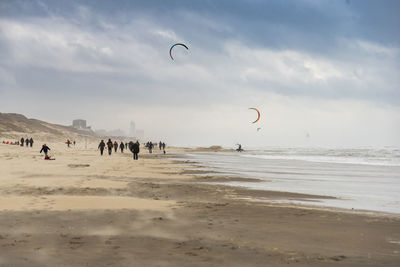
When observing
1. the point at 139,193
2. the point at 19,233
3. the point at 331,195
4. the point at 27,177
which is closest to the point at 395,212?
the point at 331,195

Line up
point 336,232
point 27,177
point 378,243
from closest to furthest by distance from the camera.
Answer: point 378,243
point 336,232
point 27,177

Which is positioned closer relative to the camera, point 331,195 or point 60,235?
point 60,235

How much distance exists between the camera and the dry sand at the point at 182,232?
521 centimetres

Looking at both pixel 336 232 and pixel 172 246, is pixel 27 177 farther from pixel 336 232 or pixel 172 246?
pixel 336 232

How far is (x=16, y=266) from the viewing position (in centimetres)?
471

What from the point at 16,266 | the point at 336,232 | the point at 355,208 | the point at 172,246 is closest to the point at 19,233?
the point at 16,266

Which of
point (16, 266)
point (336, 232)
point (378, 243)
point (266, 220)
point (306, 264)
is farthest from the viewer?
point (266, 220)

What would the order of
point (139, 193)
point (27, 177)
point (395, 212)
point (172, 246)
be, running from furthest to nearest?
point (27, 177) → point (139, 193) → point (395, 212) → point (172, 246)

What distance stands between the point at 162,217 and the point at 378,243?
426 cm

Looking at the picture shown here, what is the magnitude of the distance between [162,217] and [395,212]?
238 inches

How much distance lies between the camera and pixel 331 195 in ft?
43.8

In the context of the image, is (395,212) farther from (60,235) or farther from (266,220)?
(60,235)

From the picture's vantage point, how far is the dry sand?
5211 millimetres

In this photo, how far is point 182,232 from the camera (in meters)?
6.88
